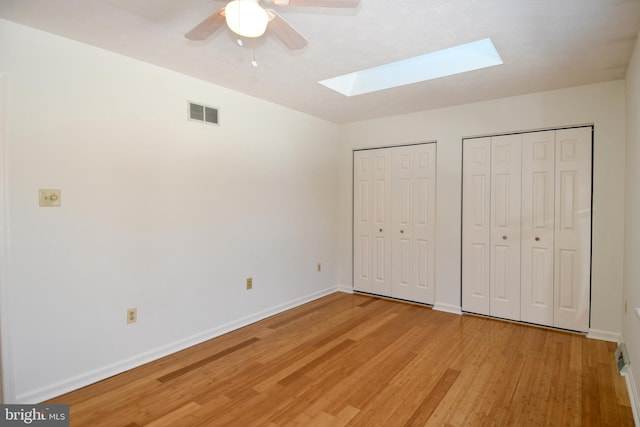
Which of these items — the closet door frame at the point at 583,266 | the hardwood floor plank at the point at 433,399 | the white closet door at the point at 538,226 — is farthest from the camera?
the white closet door at the point at 538,226

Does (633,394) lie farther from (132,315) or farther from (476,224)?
(132,315)

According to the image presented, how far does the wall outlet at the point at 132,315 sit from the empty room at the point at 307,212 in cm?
2

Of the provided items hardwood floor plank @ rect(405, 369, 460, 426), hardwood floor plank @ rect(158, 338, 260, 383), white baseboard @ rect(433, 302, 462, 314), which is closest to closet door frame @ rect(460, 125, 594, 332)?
white baseboard @ rect(433, 302, 462, 314)

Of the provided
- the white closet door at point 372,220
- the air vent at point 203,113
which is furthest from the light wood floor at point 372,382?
the air vent at point 203,113

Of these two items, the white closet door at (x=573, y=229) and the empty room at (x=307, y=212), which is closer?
the empty room at (x=307, y=212)

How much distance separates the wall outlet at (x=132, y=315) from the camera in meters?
2.68

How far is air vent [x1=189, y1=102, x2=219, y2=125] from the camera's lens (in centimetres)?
308

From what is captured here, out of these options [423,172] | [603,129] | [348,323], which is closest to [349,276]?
[348,323]

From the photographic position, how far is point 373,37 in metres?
2.31

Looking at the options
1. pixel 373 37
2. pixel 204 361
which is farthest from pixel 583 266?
pixel 204 361

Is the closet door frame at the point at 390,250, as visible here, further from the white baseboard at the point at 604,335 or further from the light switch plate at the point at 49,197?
the light switch plate at the point at 49,197

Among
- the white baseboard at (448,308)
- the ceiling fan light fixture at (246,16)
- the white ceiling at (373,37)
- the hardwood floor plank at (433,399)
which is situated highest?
the white ceiling at (373,37)

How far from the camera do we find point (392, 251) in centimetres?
451

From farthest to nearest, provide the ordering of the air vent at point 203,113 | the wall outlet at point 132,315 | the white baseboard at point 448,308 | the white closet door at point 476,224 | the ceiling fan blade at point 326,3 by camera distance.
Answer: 1. the white baseboard at point 448,308
2. the white closet door at point 476,224
3. the air vent at point 203,113
4. the wall outlet at point 132,315
5. the ceiling fan blade at point 326,3
